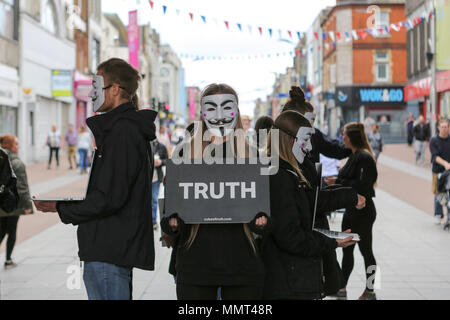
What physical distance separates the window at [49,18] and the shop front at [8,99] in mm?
5744

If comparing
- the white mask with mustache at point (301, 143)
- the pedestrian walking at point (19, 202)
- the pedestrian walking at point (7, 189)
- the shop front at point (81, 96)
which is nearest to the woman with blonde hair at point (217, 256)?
the white mask with mustache at point (301, 143)

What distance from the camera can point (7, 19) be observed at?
2922 cm

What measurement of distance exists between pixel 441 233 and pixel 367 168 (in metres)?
5.15

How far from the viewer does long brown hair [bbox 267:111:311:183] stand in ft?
11.4

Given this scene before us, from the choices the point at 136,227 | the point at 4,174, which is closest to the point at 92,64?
the point at 4,174

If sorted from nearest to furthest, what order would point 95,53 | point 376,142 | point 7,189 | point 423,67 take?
point 7,189 < point 376,142 < point 423,67 < point 95,53

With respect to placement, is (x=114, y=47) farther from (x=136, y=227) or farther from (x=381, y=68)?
(x=136, y=227)

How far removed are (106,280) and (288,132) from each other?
4.00ft

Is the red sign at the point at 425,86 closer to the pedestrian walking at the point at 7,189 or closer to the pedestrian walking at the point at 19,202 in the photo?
the pedestrian walking at the point at 19,202

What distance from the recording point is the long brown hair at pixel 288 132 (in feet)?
11.4

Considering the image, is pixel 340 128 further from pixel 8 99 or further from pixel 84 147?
pixel 8 99

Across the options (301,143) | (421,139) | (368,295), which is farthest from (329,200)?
(421,139)

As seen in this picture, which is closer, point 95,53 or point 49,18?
point 49,18

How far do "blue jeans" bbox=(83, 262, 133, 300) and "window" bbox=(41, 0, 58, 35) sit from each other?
33188mm
